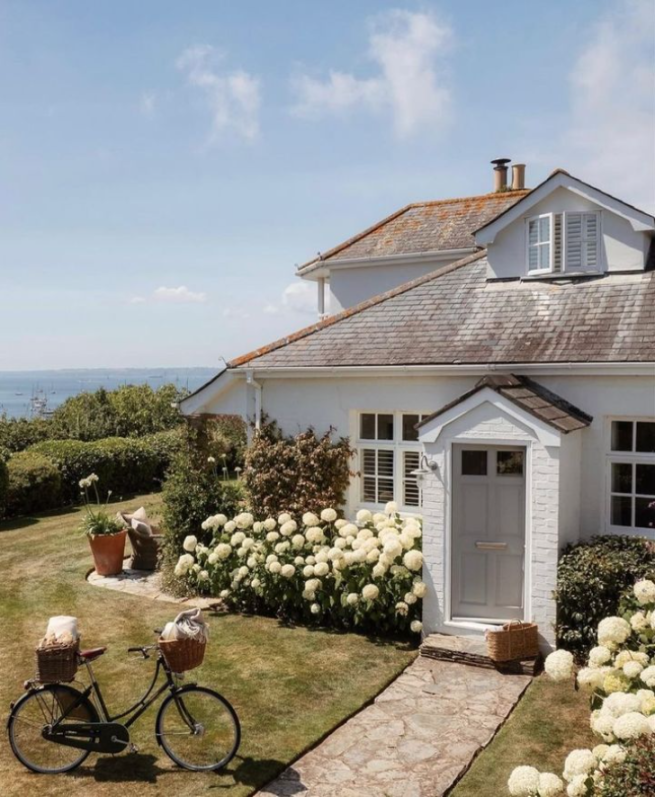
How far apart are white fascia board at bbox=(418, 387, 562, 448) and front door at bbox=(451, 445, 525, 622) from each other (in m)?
0.46

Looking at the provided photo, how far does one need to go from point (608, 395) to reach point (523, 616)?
366 centimetres

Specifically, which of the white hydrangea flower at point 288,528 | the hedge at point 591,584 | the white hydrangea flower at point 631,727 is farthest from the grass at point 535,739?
the white hydrangea flower at point 288,528

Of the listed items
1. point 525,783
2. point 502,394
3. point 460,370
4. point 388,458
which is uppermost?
point 460,370

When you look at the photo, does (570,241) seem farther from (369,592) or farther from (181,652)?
(181,652)

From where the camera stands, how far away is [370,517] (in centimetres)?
1212

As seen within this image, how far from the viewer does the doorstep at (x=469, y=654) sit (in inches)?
388

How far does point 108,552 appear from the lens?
14.6 meters

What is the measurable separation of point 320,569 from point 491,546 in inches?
105

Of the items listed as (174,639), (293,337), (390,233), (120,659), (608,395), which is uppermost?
(390,233)

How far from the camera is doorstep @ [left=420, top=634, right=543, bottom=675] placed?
9.85 metres

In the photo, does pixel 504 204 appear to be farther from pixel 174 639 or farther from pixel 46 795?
pixel 46 795

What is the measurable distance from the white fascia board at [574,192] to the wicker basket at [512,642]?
7169 millimetres

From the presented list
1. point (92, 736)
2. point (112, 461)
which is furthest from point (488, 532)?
point (112, 461)

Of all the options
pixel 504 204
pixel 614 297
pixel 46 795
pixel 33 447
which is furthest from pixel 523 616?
pixel 33 447
